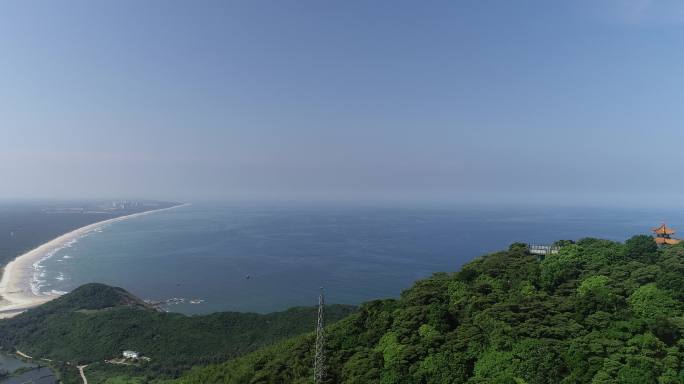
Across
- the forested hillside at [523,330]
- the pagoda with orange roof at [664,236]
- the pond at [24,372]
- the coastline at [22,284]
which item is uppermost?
the pagoda with orange roof at [664,236]

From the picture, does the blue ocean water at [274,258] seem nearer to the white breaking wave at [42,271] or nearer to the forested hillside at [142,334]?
the white breaking wave at [42,271]

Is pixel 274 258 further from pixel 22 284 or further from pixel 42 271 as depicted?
pixel 22 284

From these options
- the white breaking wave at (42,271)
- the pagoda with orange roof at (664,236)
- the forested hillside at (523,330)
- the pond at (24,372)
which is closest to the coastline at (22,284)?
the white breaking wave at (42,271)

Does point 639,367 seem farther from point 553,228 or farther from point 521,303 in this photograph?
point 553,228

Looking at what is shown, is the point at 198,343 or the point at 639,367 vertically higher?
the point at 639,367

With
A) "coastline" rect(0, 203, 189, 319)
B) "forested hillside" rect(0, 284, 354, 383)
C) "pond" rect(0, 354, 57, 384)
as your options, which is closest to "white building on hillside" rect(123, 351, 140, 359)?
"forested hillside" rect(0, 284, 354, 383)

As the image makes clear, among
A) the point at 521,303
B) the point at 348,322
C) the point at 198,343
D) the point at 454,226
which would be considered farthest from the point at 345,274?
the point at 454,226
